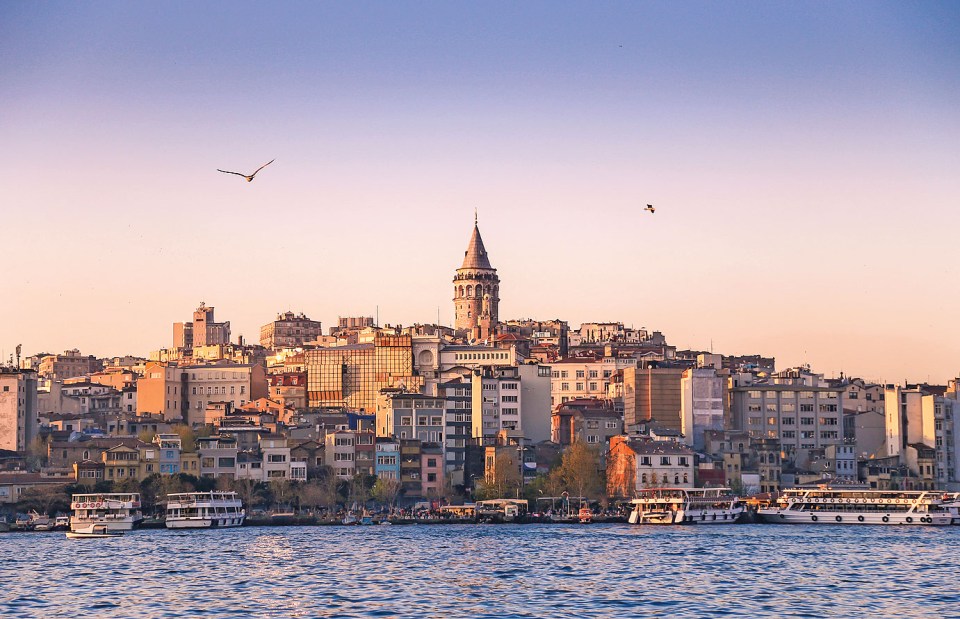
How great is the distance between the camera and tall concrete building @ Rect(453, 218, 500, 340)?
156 m

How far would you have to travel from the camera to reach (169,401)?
110625 mm

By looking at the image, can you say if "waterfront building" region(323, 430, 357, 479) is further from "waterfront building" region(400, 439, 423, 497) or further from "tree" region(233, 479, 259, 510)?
"tree" region(233, 479, 259, 510)

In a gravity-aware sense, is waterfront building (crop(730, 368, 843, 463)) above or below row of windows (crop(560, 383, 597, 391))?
below

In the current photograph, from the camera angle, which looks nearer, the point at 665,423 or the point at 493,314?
the point at 665,423

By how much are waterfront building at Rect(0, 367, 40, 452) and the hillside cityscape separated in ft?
0.29

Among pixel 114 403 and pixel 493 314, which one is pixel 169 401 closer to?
pixel 114 403

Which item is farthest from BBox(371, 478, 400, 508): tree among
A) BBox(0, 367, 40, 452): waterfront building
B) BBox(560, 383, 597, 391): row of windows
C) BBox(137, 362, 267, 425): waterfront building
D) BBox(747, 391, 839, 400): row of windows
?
BBox(560, 383, 597, 391): row of windows

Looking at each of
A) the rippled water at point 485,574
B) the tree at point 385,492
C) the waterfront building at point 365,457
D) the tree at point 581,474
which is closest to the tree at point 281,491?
the tree at point 385,492

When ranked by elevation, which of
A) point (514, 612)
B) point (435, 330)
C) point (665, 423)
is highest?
point (435, 330)

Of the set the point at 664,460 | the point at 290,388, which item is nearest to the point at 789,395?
the point at 664,460

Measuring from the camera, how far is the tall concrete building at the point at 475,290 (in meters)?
156

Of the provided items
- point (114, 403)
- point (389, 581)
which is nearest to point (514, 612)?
point (389, 581)

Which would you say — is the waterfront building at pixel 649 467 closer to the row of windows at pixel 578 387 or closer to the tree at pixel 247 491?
the tree at pixel 247 491

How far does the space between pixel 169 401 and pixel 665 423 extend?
103ft
